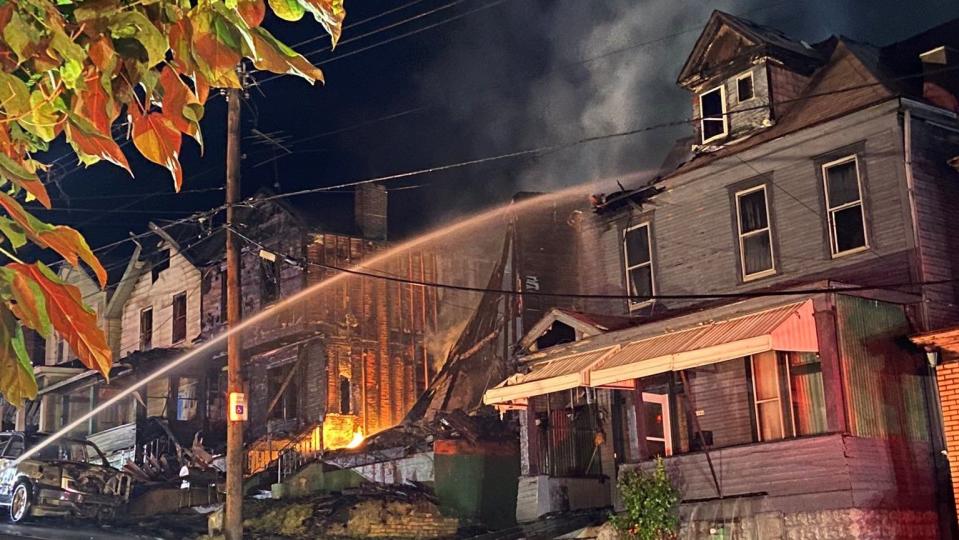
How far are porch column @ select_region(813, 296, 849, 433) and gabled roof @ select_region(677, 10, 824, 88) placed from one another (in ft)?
22.4

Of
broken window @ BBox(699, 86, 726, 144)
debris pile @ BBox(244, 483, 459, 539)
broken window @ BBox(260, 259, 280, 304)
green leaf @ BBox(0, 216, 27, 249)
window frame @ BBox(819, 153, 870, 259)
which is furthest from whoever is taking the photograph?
broken window @ BBox(260, 259, 280, 304)

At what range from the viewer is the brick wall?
17.4m

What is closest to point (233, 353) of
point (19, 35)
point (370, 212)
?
point (370, 212)

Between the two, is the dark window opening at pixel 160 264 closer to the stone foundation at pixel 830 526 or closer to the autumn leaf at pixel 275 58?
the stone foundation at pixel 830 526

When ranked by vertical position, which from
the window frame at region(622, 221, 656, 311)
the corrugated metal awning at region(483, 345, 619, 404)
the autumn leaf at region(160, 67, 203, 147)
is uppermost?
the window frame at region(622, 221, 656, 311)

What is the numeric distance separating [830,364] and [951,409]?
1.91m

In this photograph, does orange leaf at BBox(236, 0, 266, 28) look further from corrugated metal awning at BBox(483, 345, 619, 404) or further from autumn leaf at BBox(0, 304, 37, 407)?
corrugated metal awning at BBox(483, 345, 619, 404)

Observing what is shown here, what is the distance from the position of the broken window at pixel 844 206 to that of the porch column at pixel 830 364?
8.78ft

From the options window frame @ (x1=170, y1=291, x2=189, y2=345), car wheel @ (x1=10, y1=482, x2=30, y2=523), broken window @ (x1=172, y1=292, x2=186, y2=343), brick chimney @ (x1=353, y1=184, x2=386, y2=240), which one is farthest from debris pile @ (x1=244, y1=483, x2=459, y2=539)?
broken window @ (x1=172, y1=292, x2=186, y2=343)

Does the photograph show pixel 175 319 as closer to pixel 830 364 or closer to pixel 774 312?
pixel 774 312

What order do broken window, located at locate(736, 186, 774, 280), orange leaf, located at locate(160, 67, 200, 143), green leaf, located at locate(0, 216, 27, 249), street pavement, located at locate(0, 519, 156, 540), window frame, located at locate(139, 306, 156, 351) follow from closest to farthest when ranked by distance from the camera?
1. green leaf, located at locate(0, 216, 27, 249)
2. orange leaf, located at locate(160, 67, 200, 143)
3. broken window, located at locate(736, 186, 774, 280)
4. street pavement, located at locate(0, 519, 156, 540)
5. window frame, located at locate(139, 306, 156, 351)

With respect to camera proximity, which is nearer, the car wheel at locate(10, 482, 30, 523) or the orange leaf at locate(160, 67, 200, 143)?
the orange leaf at locate(160, 67, 200, 143)

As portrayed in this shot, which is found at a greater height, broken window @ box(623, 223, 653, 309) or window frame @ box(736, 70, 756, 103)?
window frame @ box(736, 70, 756, 103)

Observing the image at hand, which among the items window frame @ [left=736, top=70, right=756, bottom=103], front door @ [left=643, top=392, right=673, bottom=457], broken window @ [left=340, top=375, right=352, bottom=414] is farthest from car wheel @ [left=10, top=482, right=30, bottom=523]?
window frame @ [left=736, top=70, right=756, bottom=103]
